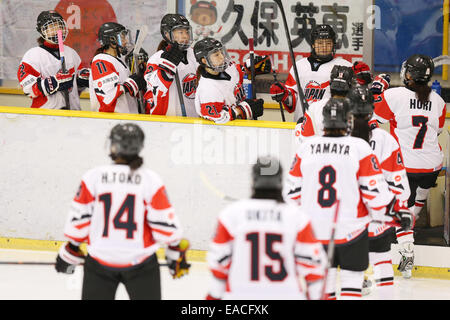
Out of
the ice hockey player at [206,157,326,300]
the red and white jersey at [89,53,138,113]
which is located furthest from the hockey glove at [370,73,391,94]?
the ice hockey player at [206,157,326,300]

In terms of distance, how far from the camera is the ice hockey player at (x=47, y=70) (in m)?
7.17

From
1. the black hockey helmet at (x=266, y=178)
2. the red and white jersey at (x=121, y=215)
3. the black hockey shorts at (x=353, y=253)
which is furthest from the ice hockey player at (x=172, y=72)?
the black hockey helmet at (x=266, y=178)

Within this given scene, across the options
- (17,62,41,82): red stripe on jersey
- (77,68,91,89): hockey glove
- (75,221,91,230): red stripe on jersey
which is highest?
(17,62,41,82): red stripe on jersey

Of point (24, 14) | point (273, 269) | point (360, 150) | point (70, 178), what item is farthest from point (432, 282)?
point (24, 14)

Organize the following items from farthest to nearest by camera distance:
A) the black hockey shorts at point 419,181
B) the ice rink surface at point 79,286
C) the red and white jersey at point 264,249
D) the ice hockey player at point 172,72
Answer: the ice hockey player at point 172,72 → the black hockey shorts at point 419,181 → the ice rink surface at point 79,286 → the red and white jersey at point 264,249

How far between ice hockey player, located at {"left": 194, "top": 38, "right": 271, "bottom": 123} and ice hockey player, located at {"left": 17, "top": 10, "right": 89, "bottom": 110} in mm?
1040

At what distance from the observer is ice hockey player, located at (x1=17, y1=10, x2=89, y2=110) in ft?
23.5

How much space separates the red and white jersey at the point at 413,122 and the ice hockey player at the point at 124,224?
2.62m

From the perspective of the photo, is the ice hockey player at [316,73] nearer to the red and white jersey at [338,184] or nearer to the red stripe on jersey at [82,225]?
the red and white jersey at [338,184]

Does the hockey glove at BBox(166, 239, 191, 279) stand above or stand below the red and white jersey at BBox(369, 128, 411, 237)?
below

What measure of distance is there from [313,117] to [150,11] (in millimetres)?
3123

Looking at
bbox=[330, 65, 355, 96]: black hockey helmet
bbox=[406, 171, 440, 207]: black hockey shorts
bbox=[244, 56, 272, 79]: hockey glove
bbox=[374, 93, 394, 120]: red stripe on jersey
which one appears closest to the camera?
bbox=[330, 65, 355, 96]: black hockey helmet

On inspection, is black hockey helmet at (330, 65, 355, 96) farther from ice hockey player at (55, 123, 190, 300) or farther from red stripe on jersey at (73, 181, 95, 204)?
red stripe on jersey at (73, 181, 95, 204)

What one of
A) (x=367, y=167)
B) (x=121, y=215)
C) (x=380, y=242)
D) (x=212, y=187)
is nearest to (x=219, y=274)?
(x=121, y=215)
